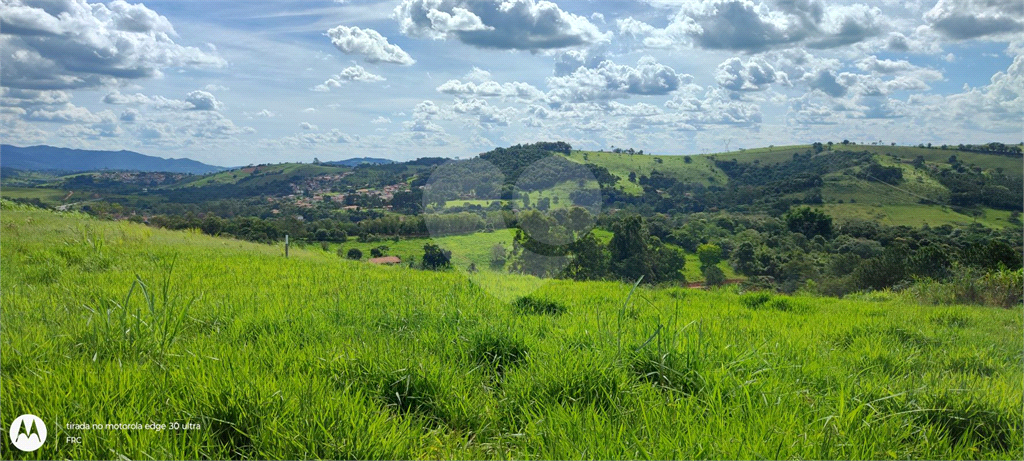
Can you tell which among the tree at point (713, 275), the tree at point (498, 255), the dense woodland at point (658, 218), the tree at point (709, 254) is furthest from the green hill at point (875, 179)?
the tree at point (498, 255)

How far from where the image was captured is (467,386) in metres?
3.50

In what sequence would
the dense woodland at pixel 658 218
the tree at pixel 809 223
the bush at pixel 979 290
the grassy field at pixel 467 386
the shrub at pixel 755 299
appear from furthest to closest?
the tree at pixel 809 223 < the dense woodland at pixel 658 218 < the bush at pixel 979 290 < the shrub at pixel 755 299 < the grassy field at pixel 467 386

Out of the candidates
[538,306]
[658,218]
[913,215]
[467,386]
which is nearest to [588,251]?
[538,306]

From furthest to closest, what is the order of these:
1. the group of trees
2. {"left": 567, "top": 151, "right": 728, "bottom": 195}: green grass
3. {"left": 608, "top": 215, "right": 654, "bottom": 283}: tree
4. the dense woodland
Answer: {"left": 567, "top": 151, "right": 728, "bottom": 195}: green grass
{"left": 608, "top": 215, "right": 654, "bottom": 283}: tree
the group of trees
the dense woodland

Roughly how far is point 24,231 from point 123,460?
14254mm

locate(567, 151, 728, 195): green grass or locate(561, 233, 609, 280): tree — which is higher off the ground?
locate(567, 151, 728, 195): green grass

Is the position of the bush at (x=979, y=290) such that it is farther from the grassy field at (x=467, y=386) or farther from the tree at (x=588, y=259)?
the tree at (x=588, y=259)

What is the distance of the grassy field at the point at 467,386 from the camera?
263 centimetres

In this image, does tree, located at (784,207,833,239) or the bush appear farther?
tree, located at (784,207,833,239)

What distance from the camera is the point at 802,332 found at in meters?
5.92

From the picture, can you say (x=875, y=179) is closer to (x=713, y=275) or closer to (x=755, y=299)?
(x=713, y=275)

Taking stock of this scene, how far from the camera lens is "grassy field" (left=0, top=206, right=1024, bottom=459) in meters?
2.63

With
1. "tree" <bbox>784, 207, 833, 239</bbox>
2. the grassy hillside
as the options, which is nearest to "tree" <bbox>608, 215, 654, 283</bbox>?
"tree" <bbox>784, 207, 833, 239</bbox>

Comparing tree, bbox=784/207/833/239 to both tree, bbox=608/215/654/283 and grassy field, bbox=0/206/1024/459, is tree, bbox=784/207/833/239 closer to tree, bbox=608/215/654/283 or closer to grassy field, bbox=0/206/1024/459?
tree, bbox=608/215/654/283
